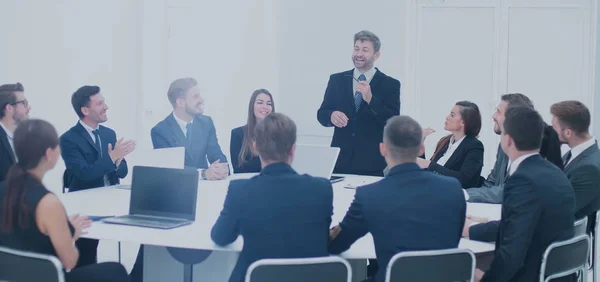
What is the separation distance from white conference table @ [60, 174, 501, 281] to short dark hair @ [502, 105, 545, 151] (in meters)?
0.45

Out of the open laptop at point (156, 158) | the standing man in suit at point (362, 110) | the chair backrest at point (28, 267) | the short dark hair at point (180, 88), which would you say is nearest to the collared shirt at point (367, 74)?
the standing man in suit at point (362, 110)

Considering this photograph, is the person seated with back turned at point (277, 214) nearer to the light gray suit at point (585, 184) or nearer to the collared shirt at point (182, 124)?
the light gray suit at point (585, 184)

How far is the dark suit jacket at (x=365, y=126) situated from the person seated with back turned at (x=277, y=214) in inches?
94.5

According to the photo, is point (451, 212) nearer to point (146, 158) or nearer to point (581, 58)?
point (146, 158)

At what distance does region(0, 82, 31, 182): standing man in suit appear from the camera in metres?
3.75

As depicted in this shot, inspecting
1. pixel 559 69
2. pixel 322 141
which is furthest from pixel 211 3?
pixel 559 69

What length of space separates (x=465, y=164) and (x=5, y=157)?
2700 mm

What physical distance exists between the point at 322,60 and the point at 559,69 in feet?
7.95

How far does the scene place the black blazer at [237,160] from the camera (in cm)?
497

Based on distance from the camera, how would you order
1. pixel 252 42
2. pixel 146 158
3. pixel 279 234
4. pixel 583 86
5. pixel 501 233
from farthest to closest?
pixel 252 42 → pixel 583 86 → pixel 146 158 → pixel 501 233 → pixel 279 234

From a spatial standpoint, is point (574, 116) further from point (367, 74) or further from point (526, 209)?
point (367, 74)

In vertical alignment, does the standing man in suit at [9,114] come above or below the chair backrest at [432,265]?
above

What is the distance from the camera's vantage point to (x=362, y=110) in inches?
197

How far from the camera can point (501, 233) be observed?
2.75 m
